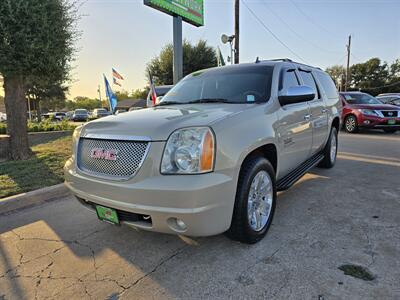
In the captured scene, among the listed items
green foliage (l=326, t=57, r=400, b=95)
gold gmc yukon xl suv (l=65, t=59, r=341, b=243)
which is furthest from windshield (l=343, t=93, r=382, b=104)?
green foliage (l=326, t=57, r=400, b=95)

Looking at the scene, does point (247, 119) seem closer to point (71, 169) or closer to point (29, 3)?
point (71, 169)

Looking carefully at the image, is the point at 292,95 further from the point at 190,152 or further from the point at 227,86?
the point at 190,152

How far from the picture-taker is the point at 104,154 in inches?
103

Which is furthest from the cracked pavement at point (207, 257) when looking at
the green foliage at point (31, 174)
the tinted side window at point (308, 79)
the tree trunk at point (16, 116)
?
the tree trunk at point (16, 116)

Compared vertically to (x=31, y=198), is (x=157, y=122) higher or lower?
higher

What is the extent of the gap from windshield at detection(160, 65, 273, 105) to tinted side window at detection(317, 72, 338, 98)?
2.02 meters

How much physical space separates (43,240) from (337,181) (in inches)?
172

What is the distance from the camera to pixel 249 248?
2818 millimetres

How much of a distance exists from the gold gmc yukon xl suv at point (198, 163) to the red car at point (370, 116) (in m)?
9.35

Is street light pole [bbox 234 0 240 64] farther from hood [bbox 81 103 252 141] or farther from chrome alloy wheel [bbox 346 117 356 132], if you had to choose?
hood [bbox 81 103 252 141]

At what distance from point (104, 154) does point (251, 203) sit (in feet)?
4.63

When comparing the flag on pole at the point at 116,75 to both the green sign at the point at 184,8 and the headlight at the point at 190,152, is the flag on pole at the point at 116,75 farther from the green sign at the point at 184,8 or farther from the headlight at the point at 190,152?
the headlight at the point at 190,152

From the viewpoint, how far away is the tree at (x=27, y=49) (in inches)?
241

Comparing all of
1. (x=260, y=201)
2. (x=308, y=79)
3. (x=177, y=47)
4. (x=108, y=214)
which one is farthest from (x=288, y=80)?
(x=177, y=47)
